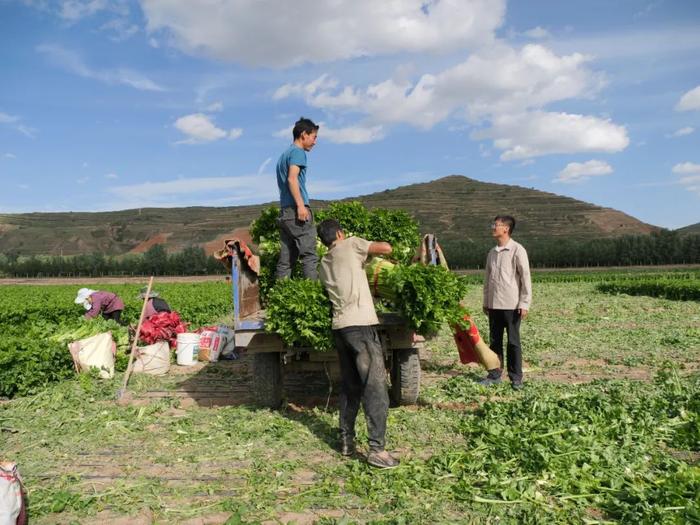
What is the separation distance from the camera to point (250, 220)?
99375 mm

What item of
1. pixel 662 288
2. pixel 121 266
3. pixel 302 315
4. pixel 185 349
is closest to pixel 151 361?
pixel 185 349

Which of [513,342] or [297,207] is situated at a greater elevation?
[297,207]

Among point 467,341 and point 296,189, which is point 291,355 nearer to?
point 296,189

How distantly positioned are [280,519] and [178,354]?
6743 mm

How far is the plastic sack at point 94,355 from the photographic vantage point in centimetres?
918

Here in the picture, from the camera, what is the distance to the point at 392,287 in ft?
19.0

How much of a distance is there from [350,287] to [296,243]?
1682 mm

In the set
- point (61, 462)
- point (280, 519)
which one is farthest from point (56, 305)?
point (280, 519)

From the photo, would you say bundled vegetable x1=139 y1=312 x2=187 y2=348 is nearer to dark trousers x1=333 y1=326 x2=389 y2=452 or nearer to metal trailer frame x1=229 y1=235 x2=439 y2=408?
metal trailer frame x1=229 y1=235 x2=439 y2=408

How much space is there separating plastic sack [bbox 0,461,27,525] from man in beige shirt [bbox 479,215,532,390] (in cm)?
552

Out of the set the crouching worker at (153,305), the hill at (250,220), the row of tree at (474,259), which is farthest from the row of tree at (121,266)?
the crouching worker at (153,305)

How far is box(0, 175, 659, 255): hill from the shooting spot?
271 ft

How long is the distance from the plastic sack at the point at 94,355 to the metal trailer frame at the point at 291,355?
13.1 feet

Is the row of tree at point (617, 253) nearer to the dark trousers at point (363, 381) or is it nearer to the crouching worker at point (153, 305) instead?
the crouching worker at point (153, 305)
